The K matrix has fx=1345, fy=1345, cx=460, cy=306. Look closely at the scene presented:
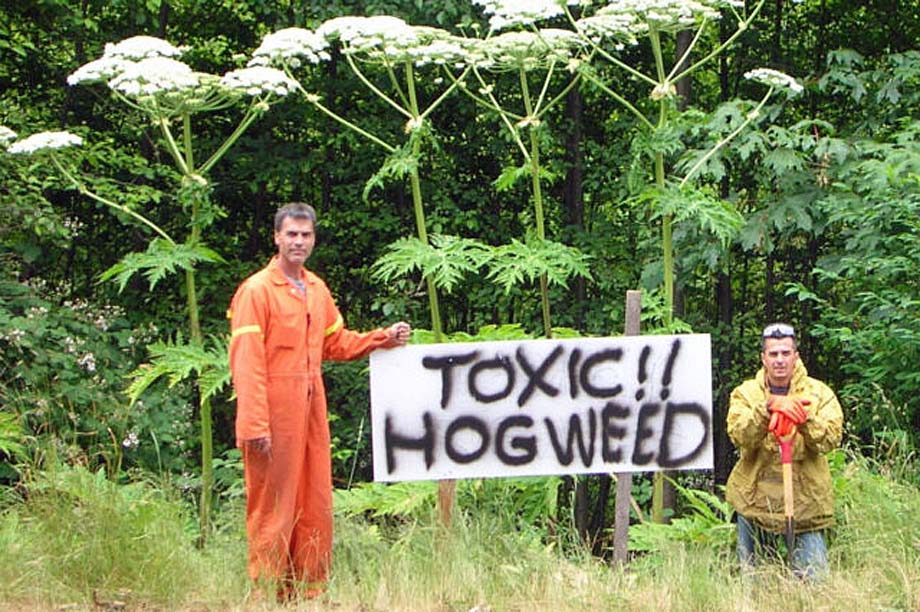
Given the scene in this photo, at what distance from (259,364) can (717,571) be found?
2056 mm

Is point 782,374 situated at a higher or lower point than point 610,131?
lower

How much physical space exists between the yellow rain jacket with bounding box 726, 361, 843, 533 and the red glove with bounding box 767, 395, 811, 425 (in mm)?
44

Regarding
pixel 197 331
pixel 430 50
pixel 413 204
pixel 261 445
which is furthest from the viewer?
pixel 413 204

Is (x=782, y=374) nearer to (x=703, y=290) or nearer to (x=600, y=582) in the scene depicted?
(x=600, y=582)

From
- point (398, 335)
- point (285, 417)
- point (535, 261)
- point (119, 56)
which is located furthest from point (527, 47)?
point (285, 417)

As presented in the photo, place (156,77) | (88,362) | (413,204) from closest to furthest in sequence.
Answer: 1. (156,77)
2. (88,362)
3. (413,204)

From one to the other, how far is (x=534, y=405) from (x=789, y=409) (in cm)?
114

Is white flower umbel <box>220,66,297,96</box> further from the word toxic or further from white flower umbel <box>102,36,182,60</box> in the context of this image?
the word toxic

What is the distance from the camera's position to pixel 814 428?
574cm

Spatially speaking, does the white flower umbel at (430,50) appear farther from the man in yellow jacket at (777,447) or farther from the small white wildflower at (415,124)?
the man in yellow jacket at (777,447)

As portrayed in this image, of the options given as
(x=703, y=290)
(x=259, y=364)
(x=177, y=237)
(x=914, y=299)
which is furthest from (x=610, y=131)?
(x=259, y=364)

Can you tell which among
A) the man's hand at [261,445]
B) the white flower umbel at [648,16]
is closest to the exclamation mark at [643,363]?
the man's hand at [261,445]

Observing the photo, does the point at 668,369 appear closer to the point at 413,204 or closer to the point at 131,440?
the point at 131,440

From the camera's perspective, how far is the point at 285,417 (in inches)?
224
